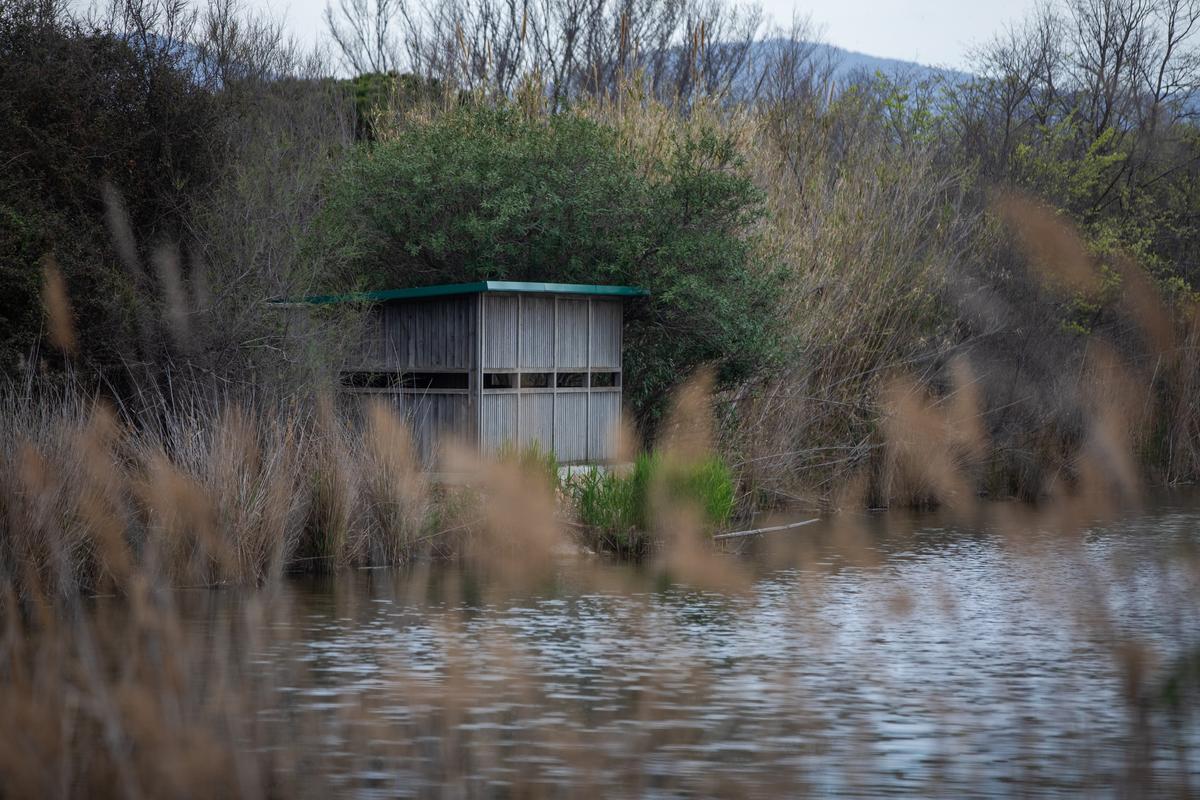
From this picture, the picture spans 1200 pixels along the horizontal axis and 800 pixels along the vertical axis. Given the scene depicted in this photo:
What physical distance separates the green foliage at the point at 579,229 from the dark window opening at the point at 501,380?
2.22m

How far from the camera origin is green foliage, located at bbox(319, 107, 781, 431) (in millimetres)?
18719

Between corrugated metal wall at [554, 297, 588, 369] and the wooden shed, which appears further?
corrugated metal wall at [554, 297, 588, 369]

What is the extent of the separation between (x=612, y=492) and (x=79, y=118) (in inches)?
303

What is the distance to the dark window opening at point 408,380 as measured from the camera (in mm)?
16891

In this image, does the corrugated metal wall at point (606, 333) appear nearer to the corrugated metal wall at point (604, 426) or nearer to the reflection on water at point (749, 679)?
the corrugated metal wall at point (604, 426)

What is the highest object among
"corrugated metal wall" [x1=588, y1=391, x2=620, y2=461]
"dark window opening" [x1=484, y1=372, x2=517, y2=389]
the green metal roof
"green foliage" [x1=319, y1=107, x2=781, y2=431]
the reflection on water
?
"green foliage" [x1=319, y1=107, x2=781, y2=431]

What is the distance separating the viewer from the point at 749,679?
967 cm

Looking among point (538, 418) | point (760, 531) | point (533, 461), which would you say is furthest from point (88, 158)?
point (760, 531)

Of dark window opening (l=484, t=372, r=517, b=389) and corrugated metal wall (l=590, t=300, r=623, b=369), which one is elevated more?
corrugated metal wall (l=590, t=300, r=623, b=369)

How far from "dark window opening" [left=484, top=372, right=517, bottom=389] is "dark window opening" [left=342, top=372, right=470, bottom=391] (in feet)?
0.85

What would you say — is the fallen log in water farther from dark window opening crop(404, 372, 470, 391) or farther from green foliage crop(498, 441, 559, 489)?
dark window opening crop(404, 372, 470, 391)

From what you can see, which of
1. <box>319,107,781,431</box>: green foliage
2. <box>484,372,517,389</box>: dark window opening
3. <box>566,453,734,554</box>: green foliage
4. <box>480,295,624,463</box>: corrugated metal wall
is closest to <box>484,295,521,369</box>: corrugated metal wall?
<box>480,295,624,463</box>: corrugated metal wall

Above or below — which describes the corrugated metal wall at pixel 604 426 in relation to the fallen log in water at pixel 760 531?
above

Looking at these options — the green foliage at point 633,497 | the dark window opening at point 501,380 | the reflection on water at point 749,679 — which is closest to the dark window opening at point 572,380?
the dark window opening at point 501,380
